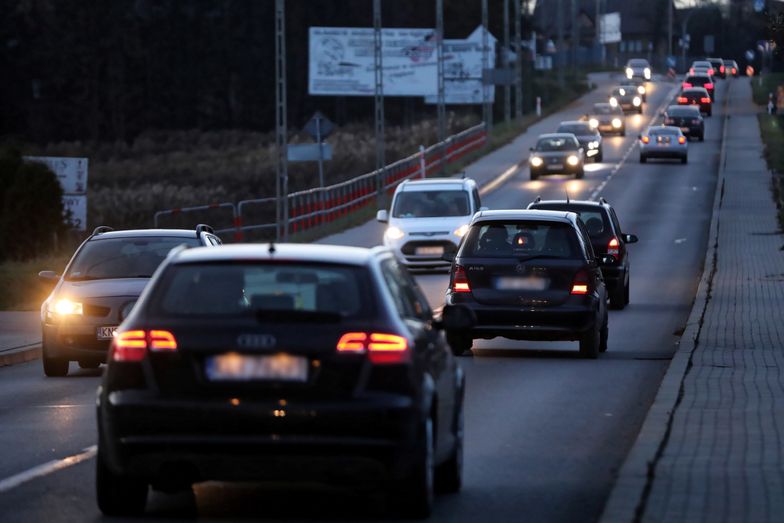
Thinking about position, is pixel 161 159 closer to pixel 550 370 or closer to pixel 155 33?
pixel 155 33

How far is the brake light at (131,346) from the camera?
8.35 metres

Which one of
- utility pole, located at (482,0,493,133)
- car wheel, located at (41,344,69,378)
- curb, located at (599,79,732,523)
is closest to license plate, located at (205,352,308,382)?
curb, located at (599,79,732,523)

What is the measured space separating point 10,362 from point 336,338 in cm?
1175

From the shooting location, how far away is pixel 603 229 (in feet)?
86.5

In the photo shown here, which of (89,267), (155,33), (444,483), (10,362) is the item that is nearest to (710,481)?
(444,483)

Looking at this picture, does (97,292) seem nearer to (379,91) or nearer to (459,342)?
(459,342)

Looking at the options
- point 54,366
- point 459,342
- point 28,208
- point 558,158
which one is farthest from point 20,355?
point 558,158

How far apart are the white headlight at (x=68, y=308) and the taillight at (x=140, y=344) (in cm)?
873

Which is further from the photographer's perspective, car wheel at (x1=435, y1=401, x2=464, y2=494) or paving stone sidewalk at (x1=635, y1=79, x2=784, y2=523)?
car wheel at (x1=435, y1=401, x2=464, y2=494)

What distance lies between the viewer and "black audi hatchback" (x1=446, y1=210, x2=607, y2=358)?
60.5 feet

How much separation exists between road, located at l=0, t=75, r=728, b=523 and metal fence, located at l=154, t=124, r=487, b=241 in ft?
54.8

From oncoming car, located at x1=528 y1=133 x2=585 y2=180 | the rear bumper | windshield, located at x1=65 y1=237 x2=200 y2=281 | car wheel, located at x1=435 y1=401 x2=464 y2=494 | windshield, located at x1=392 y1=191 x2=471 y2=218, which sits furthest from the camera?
oncoming car, located at x1=528 y1=133 x2=585 y2=180

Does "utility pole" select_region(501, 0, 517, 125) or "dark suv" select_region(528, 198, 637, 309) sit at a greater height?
"utility pole" select_region(501, 0, 517, 125)

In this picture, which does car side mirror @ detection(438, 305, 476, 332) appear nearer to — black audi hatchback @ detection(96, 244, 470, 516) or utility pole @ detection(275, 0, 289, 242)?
black audi hatchback @ detection(96, 244, 470, 516)
